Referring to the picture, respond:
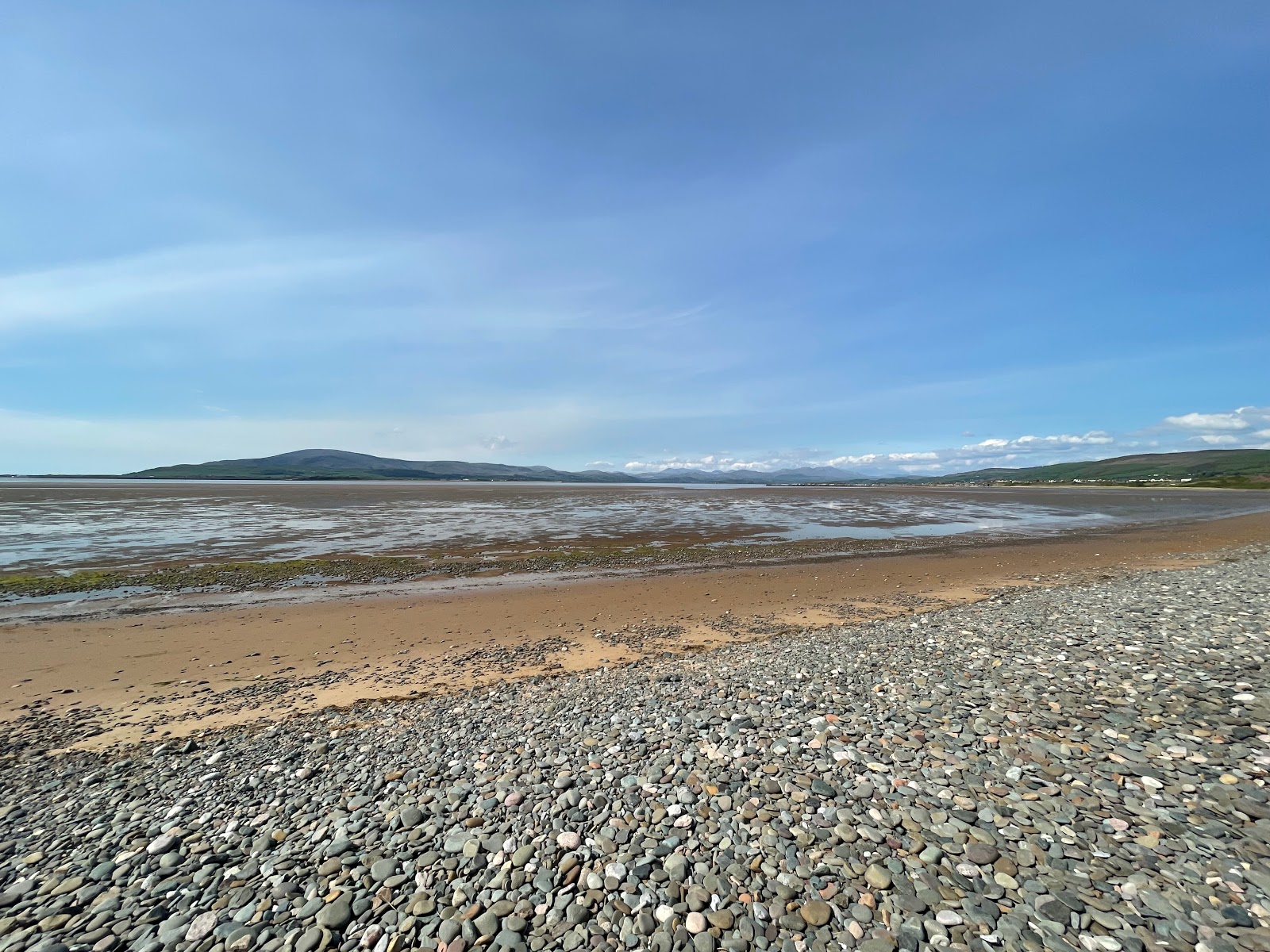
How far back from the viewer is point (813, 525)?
41.5m

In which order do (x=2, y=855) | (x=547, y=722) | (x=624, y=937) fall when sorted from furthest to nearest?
(x=547, y=722) < (x=2, y=855) < (x=624, y=937)

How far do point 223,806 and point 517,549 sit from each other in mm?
22740

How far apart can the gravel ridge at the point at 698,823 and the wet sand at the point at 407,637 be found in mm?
1733

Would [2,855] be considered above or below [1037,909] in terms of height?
below

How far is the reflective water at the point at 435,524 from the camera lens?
2791cm

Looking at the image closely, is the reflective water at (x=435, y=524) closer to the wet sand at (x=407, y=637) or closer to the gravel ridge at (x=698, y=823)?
the wet sand at (x=407, y=637)

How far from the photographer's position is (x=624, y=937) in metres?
4.08

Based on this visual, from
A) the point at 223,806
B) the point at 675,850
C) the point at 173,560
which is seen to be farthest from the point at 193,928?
the point at 173,560

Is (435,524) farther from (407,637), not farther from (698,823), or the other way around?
(698,823)

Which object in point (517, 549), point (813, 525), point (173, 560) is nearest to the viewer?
point (173, 560)

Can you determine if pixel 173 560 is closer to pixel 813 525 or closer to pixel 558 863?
pixel 558 863

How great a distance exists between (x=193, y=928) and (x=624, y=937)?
11.6 feet

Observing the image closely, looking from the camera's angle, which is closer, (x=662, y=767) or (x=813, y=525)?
(x=662, y=767)

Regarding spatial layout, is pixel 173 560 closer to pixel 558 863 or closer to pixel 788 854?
pixel 558 863
